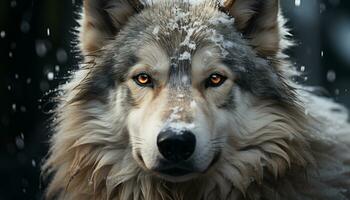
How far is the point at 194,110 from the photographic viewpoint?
195 inches

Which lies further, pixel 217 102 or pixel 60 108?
pixel 60 108

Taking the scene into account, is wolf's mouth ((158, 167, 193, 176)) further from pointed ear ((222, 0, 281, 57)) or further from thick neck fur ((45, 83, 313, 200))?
pointed ear ((222, 0, 281, 57))

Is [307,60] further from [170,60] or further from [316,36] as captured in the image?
[170,60]

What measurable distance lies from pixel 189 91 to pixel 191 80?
0.10 meters

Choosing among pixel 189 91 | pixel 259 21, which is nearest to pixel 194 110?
pixel 189 91

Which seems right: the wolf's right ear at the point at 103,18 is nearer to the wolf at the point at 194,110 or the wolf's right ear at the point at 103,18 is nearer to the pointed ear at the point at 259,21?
the wolf at the point at 194,110

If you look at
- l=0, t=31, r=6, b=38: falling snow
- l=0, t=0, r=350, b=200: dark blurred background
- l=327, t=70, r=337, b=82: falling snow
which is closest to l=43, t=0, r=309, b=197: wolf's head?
l=0, t=0, r=350, b=200: dark blurred background

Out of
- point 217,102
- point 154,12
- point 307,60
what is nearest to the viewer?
point 217,102

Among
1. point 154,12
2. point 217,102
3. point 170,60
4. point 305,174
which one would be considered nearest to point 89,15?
point 154,12

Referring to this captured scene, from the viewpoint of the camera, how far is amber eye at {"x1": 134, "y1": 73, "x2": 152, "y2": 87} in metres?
5.27

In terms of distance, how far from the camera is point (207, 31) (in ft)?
17.8

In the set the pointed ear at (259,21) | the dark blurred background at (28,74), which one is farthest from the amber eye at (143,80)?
the dark blurred background at (28,74)

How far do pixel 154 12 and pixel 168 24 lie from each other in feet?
0.80

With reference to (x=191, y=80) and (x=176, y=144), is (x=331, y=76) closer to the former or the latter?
(x=191, y=80)
